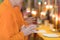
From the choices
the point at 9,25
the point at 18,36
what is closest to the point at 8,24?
the point at 9,25

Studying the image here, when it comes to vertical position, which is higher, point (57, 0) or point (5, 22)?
point (57, 0)

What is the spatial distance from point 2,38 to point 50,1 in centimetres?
133

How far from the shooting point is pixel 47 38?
1.62 metres

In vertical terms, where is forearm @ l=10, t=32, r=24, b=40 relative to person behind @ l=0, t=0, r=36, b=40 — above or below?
below

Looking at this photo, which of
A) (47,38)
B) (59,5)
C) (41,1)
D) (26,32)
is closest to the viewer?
(26,32)

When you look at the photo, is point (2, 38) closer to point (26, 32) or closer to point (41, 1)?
point (26, 32)

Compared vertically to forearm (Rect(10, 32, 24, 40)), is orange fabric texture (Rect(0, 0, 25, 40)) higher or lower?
higher

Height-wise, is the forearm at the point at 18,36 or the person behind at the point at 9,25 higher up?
the person behind at the point at 9,25

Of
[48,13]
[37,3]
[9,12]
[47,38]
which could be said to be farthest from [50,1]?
[9,12]

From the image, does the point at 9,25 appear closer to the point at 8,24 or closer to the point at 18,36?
the point at 8,24

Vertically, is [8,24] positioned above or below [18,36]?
above

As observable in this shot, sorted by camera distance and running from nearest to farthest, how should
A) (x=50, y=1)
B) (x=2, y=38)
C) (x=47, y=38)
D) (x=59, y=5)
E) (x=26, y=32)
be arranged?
(x=2, y=38), (x=26, y=32), (x=47, y=38), (x=59, y=5), (x=50, y=1)

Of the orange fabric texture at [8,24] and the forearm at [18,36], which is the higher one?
the orange fabric texture at [8,24]

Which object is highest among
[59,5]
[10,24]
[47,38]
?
[59,5]
